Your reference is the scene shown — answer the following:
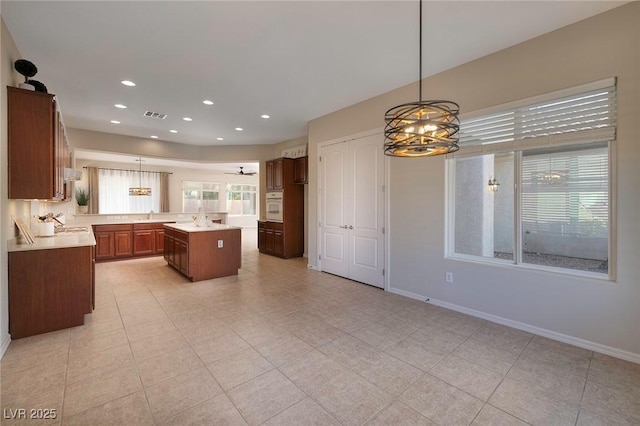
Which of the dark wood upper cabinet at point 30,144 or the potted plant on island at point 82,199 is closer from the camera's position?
the dark wood upper cabinet at point 30,144

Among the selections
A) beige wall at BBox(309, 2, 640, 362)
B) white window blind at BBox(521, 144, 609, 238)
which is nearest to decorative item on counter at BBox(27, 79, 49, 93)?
beige wall at BBox(309, 2, 640, 362)

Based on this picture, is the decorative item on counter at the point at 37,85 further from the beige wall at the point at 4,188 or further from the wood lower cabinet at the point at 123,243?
the wood lower cabinet at the point at 123,243

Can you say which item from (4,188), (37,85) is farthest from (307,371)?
(37,85)

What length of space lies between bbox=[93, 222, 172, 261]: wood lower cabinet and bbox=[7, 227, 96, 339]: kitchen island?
3.37 meters

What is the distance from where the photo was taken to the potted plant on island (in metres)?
8.03

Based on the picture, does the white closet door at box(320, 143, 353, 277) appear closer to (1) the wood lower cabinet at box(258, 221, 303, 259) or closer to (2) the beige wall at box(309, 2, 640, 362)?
(2) the beige wall at box(309, 2, 640, 362)

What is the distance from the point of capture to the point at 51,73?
356cm

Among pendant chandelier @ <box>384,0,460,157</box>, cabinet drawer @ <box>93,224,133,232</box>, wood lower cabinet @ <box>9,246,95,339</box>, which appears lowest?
wood lower cabinet @ <box>9,246,95,339</box>

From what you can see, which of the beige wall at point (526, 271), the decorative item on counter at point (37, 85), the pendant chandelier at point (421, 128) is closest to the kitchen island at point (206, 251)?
the decorative item on counter at point (37, 85)

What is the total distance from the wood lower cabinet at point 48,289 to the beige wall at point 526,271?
3.87m

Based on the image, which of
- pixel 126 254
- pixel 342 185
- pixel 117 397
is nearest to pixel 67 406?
pixel 117 397

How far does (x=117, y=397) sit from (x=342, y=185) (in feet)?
13.1

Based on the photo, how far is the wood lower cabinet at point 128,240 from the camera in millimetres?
6203

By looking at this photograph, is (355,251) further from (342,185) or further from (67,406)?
(67,406)
